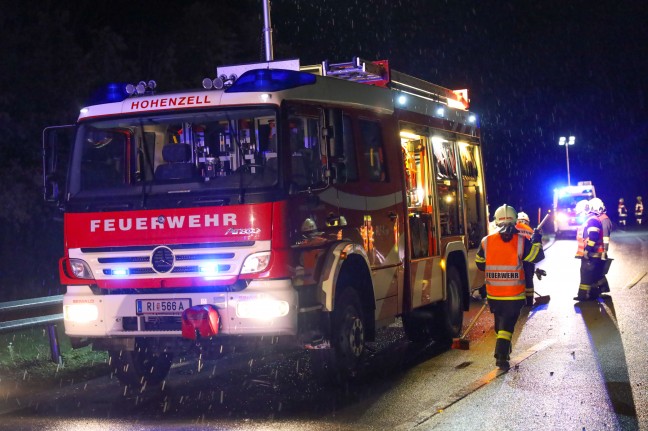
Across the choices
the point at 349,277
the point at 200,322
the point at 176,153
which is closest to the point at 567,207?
the point at 349,277

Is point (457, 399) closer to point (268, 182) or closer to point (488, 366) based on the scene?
point (488, 366)

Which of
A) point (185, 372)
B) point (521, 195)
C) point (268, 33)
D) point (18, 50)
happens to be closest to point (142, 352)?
point (185, 372)

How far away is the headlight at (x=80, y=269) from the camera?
8289 millimetres

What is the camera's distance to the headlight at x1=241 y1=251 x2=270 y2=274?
765 centimetres

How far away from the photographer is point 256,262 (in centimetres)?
768

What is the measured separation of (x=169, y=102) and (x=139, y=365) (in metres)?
2.52

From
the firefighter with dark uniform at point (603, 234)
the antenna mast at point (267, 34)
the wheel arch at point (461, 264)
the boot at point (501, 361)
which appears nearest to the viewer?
the boot at point (501, 361)

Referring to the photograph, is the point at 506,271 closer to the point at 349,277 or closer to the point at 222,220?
the point at 349,277

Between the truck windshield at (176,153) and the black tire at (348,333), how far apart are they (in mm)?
1500

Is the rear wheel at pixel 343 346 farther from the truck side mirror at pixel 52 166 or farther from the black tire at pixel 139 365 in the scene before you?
the truck side mirror at pixel 52 166

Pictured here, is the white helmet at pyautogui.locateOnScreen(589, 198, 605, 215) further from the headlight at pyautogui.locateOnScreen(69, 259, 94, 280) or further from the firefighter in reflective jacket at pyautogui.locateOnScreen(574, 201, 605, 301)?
the headlight at pyautogui.locateOnScreen(69, 259, 94, 280)

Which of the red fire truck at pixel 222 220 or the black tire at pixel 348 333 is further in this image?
the black tire at pixel 348 333

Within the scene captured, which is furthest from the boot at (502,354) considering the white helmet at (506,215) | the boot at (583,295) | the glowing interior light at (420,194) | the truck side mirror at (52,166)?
the boot at (583,295)

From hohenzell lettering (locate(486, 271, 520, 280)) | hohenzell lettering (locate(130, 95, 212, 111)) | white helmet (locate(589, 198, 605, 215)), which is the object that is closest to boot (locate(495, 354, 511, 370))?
hohenzell lettering (locate(486, 271, 520, 280))
